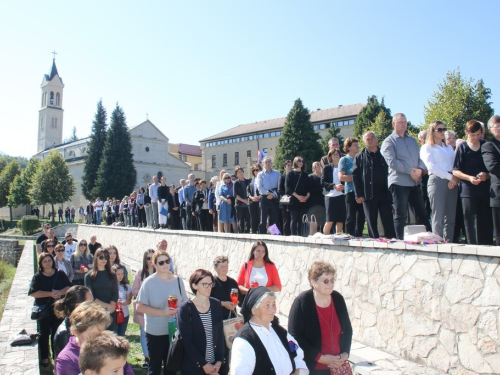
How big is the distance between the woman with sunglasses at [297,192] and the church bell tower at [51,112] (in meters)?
103

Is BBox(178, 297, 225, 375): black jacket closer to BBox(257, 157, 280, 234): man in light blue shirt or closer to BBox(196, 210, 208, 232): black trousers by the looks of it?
BBox(257, 157, 280, 234): man in light blue shirt

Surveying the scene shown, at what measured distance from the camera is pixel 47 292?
24.1 ft

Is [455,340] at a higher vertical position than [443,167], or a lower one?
lower

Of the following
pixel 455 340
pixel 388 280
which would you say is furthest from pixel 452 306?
pixel 388 280

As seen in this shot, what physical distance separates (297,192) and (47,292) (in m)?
5.48

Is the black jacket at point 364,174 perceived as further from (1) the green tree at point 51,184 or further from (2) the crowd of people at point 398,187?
(1) the green tree at point 51,184

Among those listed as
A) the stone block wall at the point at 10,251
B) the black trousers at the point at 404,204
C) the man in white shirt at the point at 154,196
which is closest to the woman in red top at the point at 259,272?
the black trousers at the point at 404,204

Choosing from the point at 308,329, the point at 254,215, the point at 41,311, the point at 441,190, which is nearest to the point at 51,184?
the point at 254,215

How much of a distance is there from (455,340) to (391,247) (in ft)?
4.73

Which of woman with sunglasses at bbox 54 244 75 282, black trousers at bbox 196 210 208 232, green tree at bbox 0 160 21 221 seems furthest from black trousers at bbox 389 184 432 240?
green tree at bbox 0 160 21 221

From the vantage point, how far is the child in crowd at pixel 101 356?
9.19ft

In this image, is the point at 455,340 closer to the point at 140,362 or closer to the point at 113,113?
the point at 140,362

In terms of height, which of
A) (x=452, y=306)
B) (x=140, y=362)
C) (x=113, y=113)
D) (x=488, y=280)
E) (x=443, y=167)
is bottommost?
(x=140, y=362)

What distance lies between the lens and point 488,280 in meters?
4.61
